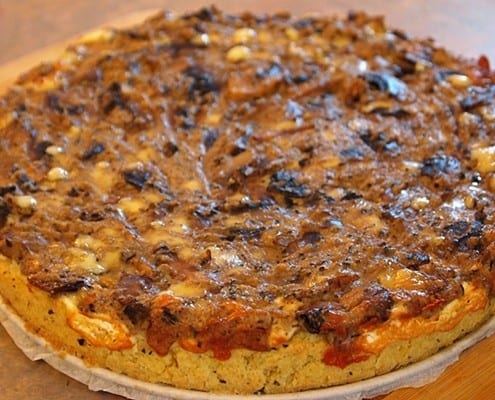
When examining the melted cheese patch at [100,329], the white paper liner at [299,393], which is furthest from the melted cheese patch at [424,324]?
the melted cheese patch at [100,329]

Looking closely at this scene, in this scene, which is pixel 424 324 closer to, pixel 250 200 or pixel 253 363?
pixel 253 363

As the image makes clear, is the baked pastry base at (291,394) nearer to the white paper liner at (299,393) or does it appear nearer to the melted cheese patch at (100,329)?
the white paper liner at (299,393)

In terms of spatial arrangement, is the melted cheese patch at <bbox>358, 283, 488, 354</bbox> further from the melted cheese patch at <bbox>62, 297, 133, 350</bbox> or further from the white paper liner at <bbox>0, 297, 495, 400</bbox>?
the melted cheese patch at <bbox>62, 297, 133, 350</bbox>

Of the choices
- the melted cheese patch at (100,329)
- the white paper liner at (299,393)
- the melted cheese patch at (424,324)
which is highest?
the melted cheese patch at (100,329)

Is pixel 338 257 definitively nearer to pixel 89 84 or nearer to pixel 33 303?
pixel 33 303

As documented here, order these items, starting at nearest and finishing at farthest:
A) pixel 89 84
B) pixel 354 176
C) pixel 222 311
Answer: pixel 222 311
pixel 354 176
pixel 89 84

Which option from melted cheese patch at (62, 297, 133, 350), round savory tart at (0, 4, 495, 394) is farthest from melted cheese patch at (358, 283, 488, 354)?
melted cheese patch at (62, 297, 133, 350)

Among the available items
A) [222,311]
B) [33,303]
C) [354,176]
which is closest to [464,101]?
[354,176]
